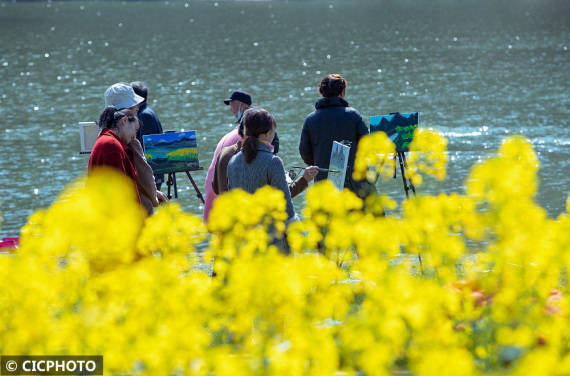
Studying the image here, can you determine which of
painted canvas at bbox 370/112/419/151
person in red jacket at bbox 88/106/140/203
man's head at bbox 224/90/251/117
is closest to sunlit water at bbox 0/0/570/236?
painted canvas at bbox 370/112/419/151

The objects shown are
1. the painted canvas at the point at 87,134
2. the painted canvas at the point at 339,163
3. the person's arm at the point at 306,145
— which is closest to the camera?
the painted canvas at the point at 339,163

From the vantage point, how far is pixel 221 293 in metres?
4.20

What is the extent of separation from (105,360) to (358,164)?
255 centimetres

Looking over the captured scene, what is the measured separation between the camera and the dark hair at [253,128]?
5387mm

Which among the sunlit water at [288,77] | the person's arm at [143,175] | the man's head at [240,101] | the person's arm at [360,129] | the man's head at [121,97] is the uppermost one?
the man's head at [121,97]

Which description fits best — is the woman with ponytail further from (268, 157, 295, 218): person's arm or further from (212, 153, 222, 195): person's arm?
(212, 153, 222, 195): person's arm

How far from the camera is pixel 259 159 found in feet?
17.8

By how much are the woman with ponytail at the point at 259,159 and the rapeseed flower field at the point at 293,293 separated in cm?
56

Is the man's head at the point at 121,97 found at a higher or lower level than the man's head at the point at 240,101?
higher

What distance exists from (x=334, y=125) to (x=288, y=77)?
75.4 ft

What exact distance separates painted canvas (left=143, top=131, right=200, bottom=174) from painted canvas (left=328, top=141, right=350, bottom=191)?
1.50 m

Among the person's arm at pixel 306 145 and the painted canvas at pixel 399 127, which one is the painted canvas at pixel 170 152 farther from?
the painted canvas at pixel 399 127

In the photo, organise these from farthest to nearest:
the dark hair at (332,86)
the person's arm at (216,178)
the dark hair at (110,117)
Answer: the dark hair at (332,86)
the person's arm at (216,178)
the dark hair at (110,117)

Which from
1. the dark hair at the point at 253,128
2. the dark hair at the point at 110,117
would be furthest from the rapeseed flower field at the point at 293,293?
the dark hair at the point at 110,117
